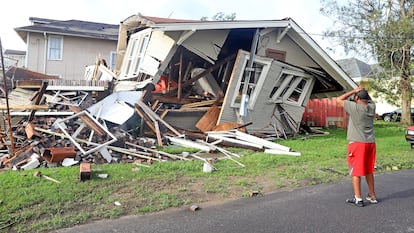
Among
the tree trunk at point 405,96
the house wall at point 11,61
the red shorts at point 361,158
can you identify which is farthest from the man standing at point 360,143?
the tree trunk at point 405,96

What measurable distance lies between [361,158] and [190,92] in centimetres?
898

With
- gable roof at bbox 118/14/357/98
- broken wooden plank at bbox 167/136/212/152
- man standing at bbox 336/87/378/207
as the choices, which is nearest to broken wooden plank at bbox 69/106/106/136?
broken wooden plank at bbox 167/136/212/152

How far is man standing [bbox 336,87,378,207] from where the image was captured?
5.02 meters

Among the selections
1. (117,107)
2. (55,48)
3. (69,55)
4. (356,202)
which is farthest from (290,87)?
(55,48)

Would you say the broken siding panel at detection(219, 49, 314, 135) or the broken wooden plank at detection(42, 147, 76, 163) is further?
the broken siding panel at detection(219, 49, 314, 135)

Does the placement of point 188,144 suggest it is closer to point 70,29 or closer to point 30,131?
point 30,131

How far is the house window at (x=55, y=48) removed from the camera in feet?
81.1

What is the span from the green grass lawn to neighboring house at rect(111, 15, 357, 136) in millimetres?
4299

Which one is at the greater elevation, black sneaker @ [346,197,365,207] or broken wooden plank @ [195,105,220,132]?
broken wooden plank @ [195,105,220,132]

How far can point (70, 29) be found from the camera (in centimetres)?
2530

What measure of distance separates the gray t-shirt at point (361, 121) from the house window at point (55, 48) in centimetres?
2411

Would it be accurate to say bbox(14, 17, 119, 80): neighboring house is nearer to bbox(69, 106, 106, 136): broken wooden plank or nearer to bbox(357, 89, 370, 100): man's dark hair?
bbox(69, 106, 106, 136): broken wooden plank

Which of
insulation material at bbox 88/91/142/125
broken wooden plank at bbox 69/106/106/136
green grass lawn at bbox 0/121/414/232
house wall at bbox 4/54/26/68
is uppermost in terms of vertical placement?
house wall at bbox 4/54/26/68

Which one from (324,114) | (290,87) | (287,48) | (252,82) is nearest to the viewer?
(252,82)
